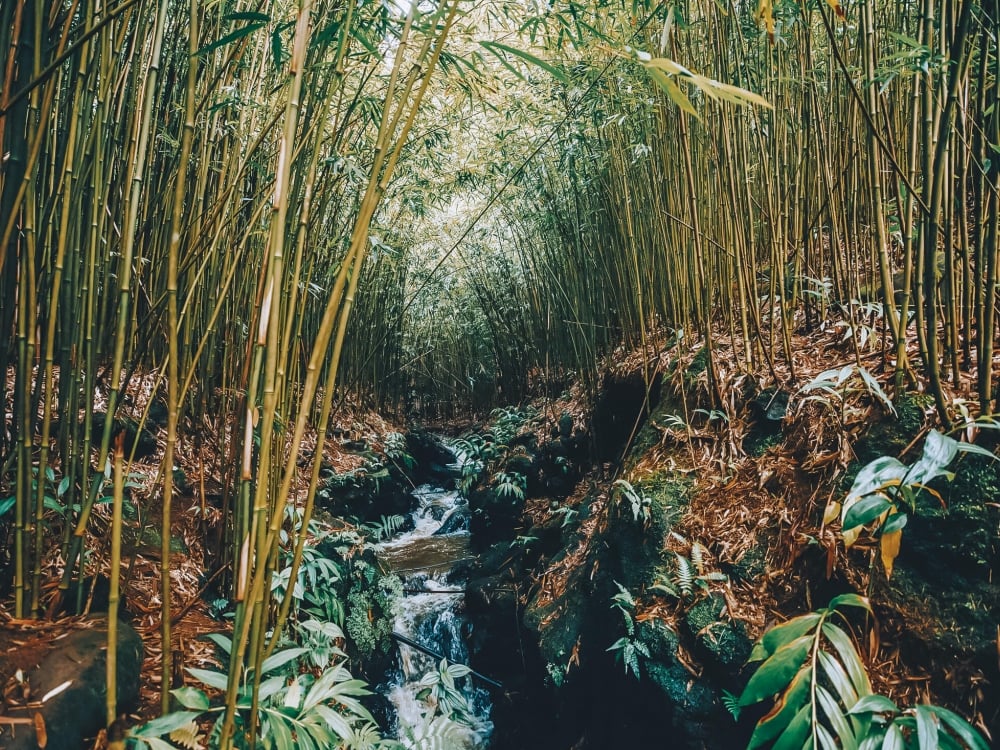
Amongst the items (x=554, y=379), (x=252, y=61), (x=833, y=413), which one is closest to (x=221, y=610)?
(x=252, y=61)

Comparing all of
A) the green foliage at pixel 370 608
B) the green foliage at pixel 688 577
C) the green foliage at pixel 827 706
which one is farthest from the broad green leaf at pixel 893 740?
the green foliage at pixel 370 608

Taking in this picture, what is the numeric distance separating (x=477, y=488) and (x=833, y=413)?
8.66 ft

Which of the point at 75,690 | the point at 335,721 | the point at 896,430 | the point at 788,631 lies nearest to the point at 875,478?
the point at 788,631

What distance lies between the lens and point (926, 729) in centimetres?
78

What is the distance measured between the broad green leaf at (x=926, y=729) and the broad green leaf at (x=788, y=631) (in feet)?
0.57

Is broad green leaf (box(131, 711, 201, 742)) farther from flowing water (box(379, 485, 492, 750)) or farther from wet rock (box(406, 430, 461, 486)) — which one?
wet rock (box(406, 430, 461, 486))

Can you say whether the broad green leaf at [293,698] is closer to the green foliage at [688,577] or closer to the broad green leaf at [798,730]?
the broad green leaf at [798,730]

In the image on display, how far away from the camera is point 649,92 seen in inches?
76.0

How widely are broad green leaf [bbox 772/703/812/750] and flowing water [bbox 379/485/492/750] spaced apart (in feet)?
3.42

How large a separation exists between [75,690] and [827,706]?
1338 mm

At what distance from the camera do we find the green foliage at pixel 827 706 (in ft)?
2.63

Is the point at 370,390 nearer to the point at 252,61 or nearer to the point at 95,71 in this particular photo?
the point at 252,61

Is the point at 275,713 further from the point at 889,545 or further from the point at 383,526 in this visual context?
the point at 383,526

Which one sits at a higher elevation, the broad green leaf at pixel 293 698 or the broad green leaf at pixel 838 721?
the broad green leaf at pixel 293 698
